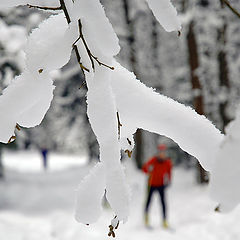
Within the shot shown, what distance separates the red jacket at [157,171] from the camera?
8.30 metres

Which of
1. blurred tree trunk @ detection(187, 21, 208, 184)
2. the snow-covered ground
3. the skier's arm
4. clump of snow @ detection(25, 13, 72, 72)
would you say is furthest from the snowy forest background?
clump of snow @ detection(25, 13, 72, 72)

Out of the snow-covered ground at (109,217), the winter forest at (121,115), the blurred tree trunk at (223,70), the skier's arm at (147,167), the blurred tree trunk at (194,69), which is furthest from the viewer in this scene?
the blurred tree trunk at (223,70)

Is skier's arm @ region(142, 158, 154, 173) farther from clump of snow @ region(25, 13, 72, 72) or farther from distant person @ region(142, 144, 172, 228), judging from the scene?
clump of snow @ region(25, 13, 72, 72)

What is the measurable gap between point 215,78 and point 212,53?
3.97 feet

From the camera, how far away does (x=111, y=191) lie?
4.33 ft

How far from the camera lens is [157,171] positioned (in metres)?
8.30

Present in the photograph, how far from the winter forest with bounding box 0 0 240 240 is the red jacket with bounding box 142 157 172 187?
3cm

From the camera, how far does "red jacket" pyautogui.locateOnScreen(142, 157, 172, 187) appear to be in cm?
830

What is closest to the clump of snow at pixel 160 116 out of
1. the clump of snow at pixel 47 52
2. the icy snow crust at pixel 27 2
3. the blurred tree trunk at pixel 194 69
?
the clump of snow at pixel 47 52

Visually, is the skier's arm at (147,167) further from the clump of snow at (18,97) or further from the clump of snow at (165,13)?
the clump of snow at (165,13)

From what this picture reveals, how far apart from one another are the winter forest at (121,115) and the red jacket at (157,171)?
3cm

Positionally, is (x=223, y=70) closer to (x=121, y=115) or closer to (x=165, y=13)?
(x=121, y=115)

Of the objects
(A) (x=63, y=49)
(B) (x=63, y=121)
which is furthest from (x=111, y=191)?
(B) (x=63, y=121)

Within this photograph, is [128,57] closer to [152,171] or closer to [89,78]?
[152,171]
